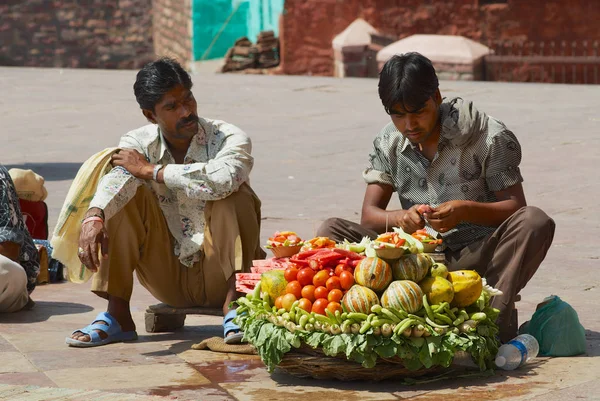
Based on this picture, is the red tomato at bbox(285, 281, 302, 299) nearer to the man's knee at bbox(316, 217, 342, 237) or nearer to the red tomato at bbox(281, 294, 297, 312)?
the red tomato at bbox(281, 294, 297, 312)

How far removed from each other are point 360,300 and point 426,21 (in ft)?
54.2

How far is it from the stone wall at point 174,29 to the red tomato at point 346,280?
1882cm

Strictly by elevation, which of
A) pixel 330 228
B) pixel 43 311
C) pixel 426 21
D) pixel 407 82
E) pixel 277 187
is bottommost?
pixel 43 311

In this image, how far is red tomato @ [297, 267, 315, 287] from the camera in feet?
14.4

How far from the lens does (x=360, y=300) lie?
420 centimetres

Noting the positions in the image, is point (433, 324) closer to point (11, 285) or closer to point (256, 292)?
point (256, 292)

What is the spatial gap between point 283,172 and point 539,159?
2.19 metres

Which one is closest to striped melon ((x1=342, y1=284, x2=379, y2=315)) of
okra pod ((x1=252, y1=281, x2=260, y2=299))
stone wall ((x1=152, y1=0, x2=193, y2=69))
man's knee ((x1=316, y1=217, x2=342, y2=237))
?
okra pod ((x1=252, y1=281, x2=260, y2=299))

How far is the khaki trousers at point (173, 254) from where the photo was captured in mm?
5023

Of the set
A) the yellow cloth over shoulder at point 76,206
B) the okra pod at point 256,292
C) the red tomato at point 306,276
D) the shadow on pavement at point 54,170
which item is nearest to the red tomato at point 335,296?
the red tomato at point 306,276

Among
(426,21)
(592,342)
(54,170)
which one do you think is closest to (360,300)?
(592,342)

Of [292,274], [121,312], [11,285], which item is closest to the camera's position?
[292,274]

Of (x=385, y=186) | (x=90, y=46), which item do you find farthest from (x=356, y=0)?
(x=385, y=186)

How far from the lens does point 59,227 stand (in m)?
5.11
